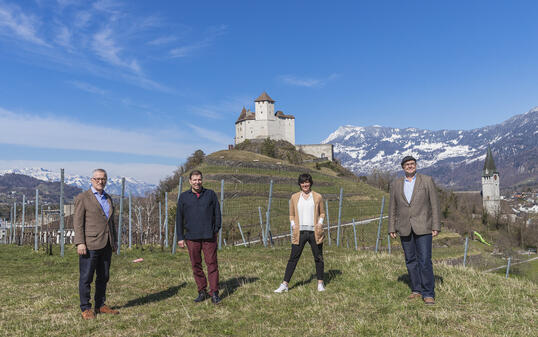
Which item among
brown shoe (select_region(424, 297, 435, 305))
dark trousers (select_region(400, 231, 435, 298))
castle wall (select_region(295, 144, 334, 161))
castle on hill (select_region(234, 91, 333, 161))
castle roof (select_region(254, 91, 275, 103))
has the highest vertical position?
castle roof (select_region(254, 91, 275, 103))

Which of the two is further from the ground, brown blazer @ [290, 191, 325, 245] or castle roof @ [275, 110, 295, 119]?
castle roof @ [275, 110, 295, 119]

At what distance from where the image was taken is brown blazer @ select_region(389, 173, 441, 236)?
688 cm

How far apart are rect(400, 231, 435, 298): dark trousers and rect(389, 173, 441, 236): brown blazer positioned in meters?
0.16

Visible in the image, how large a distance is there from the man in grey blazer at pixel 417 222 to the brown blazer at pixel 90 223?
15.0ft

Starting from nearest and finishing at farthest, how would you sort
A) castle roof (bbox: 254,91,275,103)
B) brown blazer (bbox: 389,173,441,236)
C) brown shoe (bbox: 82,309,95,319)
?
1. brown shoe (bbox: 82,309,95,319)
2. brown blazer (bbox: 389,173,441,236)
3. castle roof (bbox: 254,91,275,103)

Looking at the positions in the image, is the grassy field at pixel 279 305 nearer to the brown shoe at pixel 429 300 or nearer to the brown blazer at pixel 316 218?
the brown shoe at pixel 429 300

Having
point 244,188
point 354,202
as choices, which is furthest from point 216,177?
point 354,202

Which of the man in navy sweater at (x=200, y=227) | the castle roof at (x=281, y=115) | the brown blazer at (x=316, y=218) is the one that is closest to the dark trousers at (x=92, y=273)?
the man in navy sweater at (x=200, y=227)

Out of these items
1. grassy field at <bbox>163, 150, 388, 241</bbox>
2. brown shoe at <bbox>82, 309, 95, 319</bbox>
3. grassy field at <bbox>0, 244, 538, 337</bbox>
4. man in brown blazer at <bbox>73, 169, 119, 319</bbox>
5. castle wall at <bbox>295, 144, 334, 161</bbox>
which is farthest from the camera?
castle wall at <bbox>295, 144, 334, 161</bbox>

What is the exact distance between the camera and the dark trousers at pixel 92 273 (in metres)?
6.32

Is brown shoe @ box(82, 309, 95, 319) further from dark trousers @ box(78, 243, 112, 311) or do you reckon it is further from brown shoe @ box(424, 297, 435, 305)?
brown shoe @ box(424, 297, 435, 305)

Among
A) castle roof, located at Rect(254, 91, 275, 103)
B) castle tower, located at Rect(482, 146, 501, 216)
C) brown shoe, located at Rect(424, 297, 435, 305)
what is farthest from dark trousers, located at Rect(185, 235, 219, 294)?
castle tower, located at Rect(482, 146, 501, 216)

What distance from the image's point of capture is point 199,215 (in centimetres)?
710

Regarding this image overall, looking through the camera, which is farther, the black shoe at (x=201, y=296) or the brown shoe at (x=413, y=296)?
the black shoe at (x=201, y=296)
